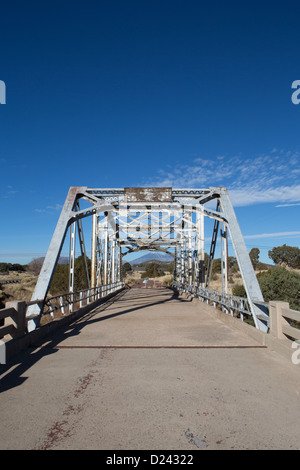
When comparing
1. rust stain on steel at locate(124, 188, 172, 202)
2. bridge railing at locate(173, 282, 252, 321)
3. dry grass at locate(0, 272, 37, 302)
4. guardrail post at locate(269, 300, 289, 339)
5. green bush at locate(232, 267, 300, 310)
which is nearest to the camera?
guardrail post at locate(269, 300, 289, 339)

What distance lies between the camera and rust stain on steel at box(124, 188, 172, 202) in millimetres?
11930

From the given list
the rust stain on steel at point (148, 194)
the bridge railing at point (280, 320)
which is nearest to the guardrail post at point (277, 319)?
the bridge railing at point (280, 320)

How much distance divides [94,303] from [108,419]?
45.0 feet

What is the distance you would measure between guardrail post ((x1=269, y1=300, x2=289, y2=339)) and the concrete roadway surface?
1.51ft

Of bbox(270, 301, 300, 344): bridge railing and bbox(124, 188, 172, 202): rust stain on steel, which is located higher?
bbox(124, 188, 172, 202): rust stain on steel

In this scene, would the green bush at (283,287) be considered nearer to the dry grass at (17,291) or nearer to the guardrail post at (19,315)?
the dry grass at (17,291)

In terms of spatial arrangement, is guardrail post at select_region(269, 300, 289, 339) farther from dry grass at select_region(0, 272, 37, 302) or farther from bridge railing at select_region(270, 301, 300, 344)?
dry grass at select_region(0, 272, 37, 302)

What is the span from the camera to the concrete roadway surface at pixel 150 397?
326cm

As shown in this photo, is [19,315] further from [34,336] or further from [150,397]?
[150,397]

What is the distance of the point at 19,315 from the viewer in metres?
7.07

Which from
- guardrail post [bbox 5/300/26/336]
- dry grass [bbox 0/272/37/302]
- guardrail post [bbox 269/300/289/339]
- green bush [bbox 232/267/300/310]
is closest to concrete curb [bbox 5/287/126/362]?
guardrail post [bbox 5/300/26/336]

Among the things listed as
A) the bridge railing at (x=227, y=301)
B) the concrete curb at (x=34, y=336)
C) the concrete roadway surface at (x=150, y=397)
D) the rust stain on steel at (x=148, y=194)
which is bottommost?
the concrete roadway surface at (x=150, y=397)

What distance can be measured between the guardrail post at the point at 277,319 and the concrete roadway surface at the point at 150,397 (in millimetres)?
461

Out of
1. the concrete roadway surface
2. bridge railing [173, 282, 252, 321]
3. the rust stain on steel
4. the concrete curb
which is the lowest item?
the concrete roadway surface
